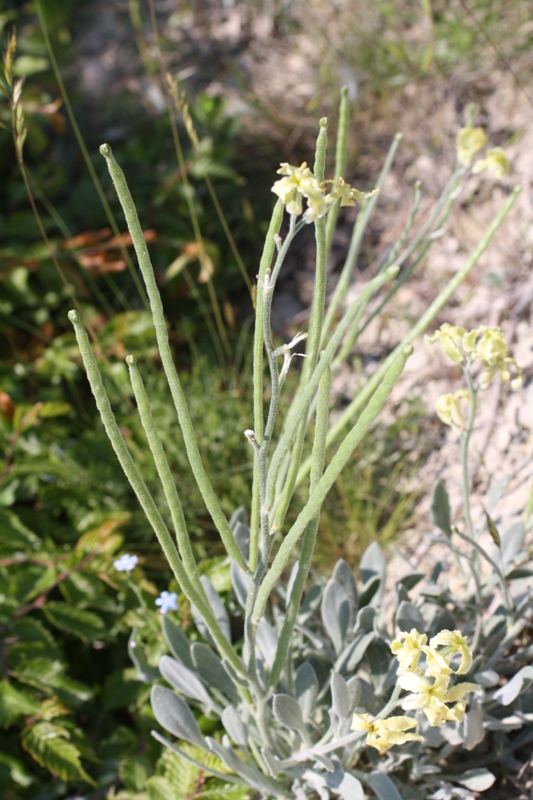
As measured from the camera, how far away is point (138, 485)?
953mm

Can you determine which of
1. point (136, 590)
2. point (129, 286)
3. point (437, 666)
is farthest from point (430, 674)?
point (129, 286)

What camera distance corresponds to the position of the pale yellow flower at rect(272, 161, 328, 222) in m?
0.83

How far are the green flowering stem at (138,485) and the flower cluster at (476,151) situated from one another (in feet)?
3.10

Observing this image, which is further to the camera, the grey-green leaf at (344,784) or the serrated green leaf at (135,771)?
the serrated green leaf at (135,771)

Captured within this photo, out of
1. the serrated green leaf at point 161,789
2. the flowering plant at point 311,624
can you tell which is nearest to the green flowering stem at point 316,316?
the flowering plant at point 311,624

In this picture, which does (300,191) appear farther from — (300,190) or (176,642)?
(176,642)

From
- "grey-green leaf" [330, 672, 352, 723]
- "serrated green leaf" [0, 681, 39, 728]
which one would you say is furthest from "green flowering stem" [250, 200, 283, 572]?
"serrated green leaf" [0, 681, 39, 728]

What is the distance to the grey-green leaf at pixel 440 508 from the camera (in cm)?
146

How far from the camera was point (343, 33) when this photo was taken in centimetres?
325

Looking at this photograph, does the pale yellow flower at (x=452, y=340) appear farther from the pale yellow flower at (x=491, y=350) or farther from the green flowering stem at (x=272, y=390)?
the green flowering stem at (x=272, y=390)

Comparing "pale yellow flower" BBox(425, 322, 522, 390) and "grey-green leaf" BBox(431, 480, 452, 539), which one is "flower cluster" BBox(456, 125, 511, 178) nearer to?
"pale yellow flower" BBox(425, 322, 522, 390)

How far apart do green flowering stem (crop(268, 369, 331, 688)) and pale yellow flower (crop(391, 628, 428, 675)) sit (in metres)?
0.19

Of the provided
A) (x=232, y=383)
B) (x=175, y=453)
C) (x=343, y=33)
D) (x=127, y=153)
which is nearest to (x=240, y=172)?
(x=127, y=153)

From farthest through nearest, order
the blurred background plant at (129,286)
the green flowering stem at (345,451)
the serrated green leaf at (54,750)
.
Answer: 1. the blurred background plant at (129,286)
2. the serrated green leaf at (54,750)
3. the green flowering stem at (345,451)
